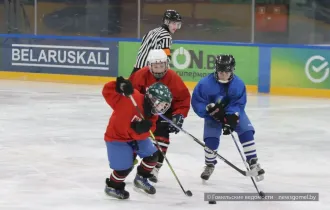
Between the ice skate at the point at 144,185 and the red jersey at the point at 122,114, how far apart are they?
39cm

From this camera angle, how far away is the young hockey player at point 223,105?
17.6 feet

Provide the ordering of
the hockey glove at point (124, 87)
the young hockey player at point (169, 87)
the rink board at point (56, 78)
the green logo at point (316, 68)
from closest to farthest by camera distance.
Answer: the hockey glove at point (124, 87), the young hockey player at point (169, 87), the green logo at point (316, 68), the rink board at point (56, 78)

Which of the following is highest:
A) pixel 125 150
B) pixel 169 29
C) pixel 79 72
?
pixel 169 29

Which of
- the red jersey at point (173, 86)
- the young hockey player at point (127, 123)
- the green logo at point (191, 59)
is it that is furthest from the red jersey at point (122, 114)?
the green logo at point (191, 59)

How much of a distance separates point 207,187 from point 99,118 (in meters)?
3.48

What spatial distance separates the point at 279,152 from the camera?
6.88m

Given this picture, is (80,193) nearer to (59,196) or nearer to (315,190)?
(59,196)

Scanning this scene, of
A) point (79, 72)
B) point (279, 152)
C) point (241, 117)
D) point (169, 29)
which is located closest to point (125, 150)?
point (241, 117)

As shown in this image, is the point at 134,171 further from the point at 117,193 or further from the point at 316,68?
the point at 316,68

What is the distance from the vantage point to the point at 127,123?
484 centimetres

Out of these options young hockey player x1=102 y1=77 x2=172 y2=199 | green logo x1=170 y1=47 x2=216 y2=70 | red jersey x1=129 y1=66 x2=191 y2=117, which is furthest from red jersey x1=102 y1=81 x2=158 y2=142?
green logo x1=170 y1=47 x2=216 y2=70

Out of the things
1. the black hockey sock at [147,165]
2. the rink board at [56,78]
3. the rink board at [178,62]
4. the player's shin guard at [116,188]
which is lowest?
the rink board at [56,78]

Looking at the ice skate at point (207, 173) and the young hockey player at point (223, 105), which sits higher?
the young hockey player at point (223, 105)

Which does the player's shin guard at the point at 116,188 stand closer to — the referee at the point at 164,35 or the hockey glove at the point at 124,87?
the hockey glove at the point at 124,87
